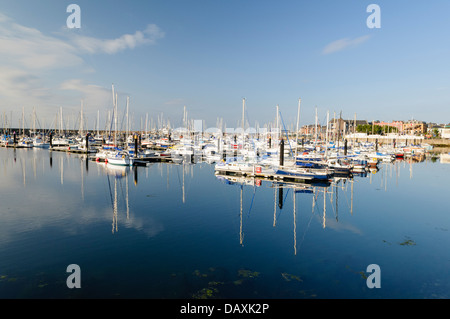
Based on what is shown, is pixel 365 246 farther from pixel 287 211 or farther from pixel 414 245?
pixel 287 211

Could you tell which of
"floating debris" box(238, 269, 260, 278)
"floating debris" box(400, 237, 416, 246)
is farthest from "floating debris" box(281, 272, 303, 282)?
"floating debris" box(400, 237, 416, 246)

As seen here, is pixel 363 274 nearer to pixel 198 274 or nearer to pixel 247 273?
pixel 247 273

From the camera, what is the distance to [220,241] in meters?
18.5

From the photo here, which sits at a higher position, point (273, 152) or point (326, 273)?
point (273, 152)

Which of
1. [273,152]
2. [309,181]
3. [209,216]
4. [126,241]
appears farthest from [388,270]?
[273,152]

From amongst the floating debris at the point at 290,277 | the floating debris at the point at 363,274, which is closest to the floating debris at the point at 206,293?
the floating debris at the point at 290,277

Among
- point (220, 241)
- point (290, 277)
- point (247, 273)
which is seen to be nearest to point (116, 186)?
point (220, 241)

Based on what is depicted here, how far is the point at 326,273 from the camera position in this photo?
14.3m

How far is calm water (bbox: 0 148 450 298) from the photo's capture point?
42.1ft

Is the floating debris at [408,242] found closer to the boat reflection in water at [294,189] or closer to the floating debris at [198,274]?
the boat reflection in water at [294,189]

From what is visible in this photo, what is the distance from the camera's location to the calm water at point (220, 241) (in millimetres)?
12820

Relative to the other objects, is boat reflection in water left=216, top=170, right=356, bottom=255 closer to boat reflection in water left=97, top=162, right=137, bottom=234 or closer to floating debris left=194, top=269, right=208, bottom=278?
floating debris left=194, top=269, right=208, bottom=278
